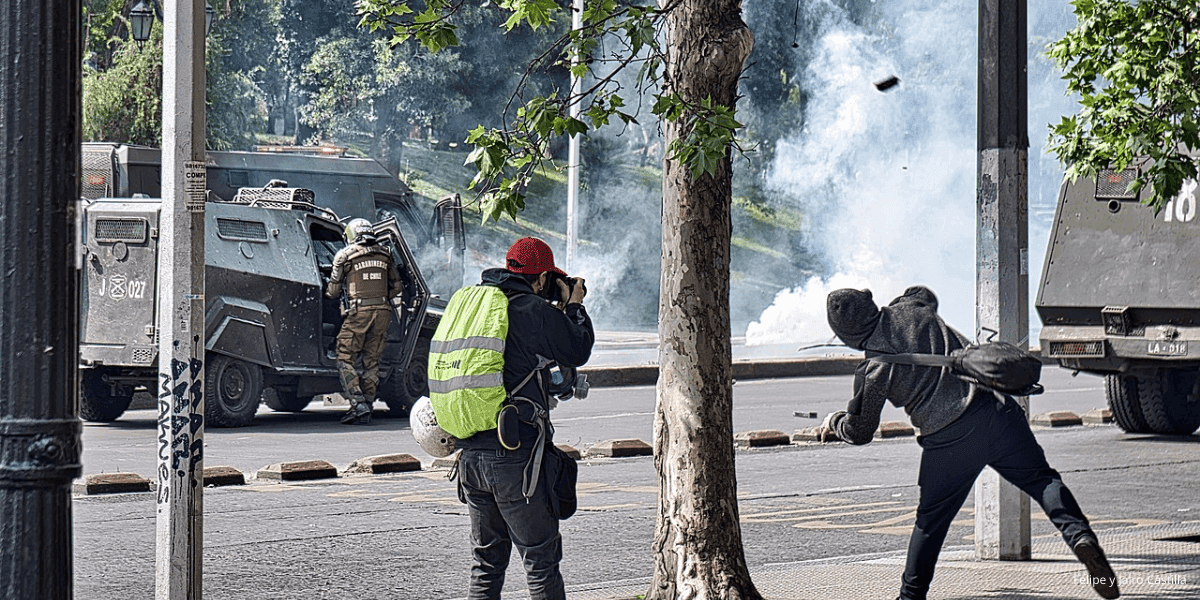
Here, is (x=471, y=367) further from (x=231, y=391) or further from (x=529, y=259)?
(x=231, y=391)

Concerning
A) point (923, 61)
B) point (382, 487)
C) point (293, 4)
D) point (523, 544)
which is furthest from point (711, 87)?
point (923, 61)

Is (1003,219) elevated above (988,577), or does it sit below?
above

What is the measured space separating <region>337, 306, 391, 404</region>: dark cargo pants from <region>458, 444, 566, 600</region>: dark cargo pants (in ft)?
30.7

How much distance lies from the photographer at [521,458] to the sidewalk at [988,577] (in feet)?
4.85

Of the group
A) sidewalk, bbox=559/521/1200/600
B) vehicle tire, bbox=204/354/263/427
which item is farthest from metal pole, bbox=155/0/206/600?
vehicle tire, bbox=204/354/263/427

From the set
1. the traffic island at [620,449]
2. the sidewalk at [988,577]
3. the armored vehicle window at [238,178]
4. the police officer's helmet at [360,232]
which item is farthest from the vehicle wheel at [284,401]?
the sidewalk at [988,577]

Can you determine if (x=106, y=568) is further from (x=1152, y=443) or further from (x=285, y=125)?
A: (x=285, y=125)

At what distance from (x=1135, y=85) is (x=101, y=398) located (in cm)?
1076

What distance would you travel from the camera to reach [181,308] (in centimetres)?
529

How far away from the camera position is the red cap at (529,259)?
19.1 feet

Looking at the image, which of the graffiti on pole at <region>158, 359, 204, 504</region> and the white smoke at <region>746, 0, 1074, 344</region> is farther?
the white smoke at <region>746, 0, 1074, 344</region>

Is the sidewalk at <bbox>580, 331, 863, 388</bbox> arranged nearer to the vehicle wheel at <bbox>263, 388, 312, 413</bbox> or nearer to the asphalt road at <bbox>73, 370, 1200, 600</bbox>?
the vehicle wheel at <bbox>263, 388, 312, 413</bbox>

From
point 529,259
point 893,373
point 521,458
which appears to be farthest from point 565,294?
point 893,373

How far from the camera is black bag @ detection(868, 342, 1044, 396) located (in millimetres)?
6094
